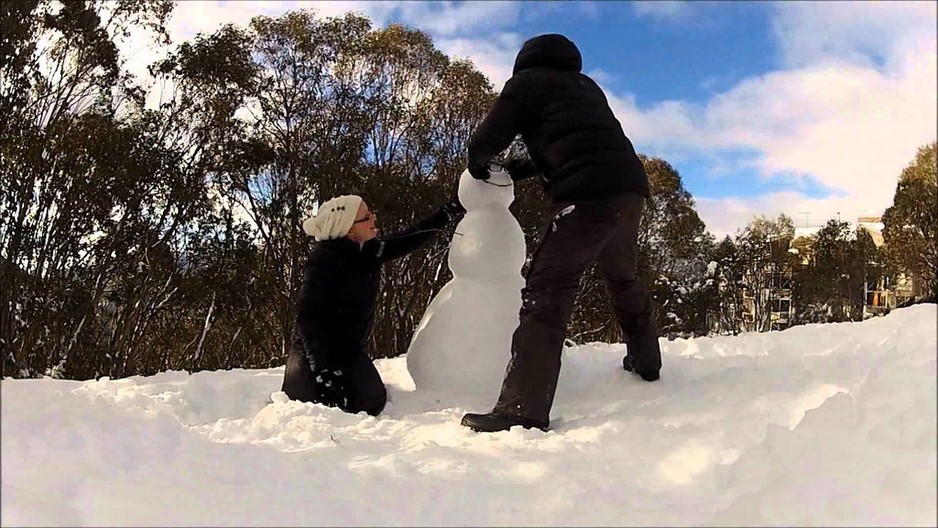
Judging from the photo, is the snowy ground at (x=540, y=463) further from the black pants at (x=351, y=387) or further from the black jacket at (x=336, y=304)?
the black jacket at (x=336, y=304)

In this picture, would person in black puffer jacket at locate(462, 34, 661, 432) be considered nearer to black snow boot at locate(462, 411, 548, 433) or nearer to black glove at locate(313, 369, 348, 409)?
black snow boot at locate(462, 411, 548, 433)

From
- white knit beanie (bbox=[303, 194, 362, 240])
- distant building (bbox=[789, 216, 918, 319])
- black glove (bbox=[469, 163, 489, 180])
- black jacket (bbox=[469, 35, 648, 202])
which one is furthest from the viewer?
distant building (bbox=[789, 216, 918, 319])

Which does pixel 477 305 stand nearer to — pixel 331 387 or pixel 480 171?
pixel 480 171

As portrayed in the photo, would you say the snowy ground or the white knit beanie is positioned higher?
the white knit beanie

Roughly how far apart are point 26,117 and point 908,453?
10.1 m

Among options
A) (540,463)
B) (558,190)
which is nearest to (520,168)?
(558,190)

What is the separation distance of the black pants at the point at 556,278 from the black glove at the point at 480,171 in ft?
1.36

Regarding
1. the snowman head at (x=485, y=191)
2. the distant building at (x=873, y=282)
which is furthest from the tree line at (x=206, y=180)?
the snowman head at (x=485, y=191)

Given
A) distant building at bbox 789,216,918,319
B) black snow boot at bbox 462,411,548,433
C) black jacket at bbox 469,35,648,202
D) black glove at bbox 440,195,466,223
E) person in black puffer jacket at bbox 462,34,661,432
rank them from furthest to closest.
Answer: distant building at bbox 789,216,918,319
black glove at bbox 440,195,466,223
black jacket at bbox 469,35,648,202
person in black puffer jacket at bbox 462,34,661,432
black snow boot at bbox 462,411,548,433

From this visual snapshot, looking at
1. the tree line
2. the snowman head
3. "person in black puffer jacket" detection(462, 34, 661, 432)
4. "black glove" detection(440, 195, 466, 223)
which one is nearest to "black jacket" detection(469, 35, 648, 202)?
"person in black puffer jacket" detection(462, 34, 661, 432)

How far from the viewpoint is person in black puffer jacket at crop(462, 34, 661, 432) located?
2.38 metres

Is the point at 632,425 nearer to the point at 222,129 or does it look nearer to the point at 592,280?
the point at 222,129

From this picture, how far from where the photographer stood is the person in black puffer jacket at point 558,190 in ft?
7.80

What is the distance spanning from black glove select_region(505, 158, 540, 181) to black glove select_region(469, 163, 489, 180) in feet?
0.58
